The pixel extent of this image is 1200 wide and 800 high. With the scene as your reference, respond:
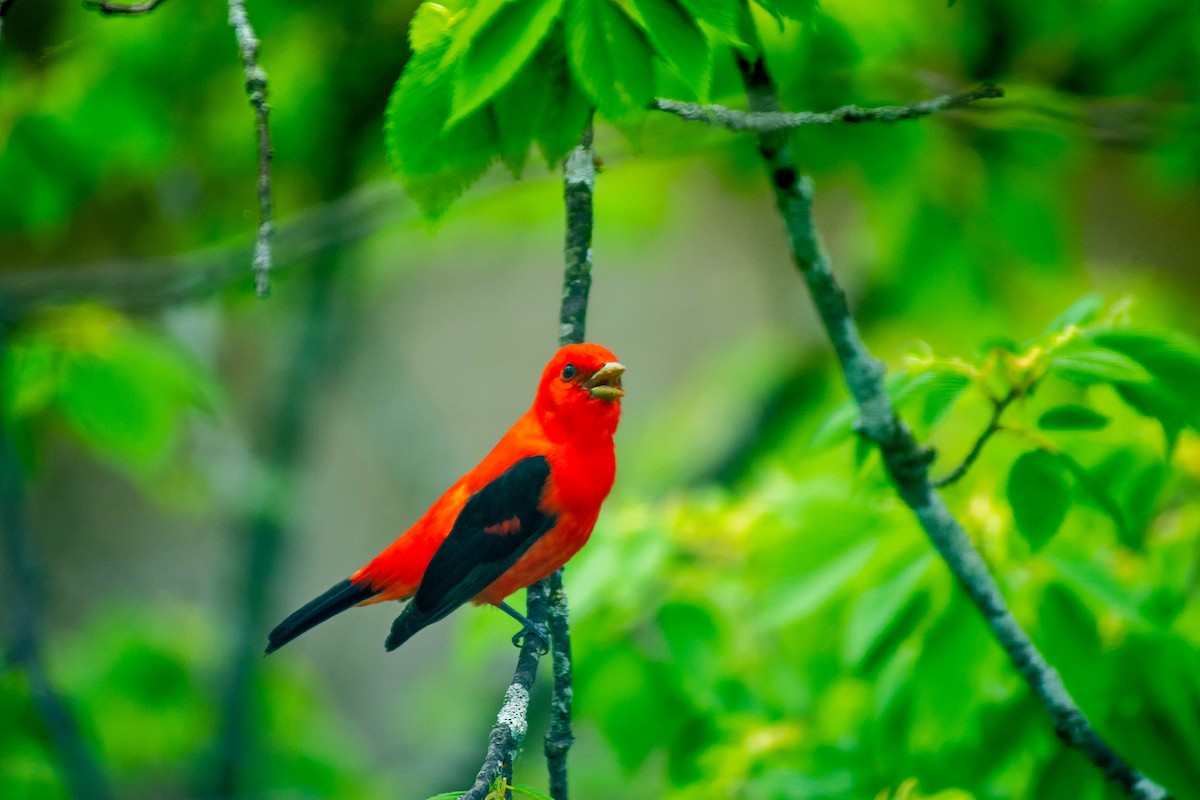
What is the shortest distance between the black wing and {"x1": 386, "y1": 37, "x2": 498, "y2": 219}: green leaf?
0.37 meters

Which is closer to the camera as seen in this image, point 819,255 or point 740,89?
point 819,255

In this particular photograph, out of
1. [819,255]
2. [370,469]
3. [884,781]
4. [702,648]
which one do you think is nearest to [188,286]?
[702,648]

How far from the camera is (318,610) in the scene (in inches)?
51.8

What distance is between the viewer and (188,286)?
3.39 m

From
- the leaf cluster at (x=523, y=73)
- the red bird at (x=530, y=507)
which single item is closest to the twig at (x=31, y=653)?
the red bird at (x=530, y=507)

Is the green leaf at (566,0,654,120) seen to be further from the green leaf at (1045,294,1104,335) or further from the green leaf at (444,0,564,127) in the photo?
the green leaf at (1045,294,1104,335)

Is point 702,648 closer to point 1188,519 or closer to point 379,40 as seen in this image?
point 1188,519

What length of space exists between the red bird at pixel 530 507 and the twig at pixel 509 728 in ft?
0.23

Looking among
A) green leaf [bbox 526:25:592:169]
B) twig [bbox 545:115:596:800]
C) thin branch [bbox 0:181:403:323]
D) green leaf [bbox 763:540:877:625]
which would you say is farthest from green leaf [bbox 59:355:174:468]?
green leaf [bbox 526:25:592:169]

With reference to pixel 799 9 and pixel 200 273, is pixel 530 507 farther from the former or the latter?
pixel 200 273

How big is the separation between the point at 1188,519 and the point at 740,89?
4.90 ft

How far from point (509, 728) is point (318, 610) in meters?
0.31

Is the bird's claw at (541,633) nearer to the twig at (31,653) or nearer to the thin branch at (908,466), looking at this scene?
the thin branch at (908,466)

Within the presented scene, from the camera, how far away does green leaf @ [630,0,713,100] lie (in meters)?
1.29
